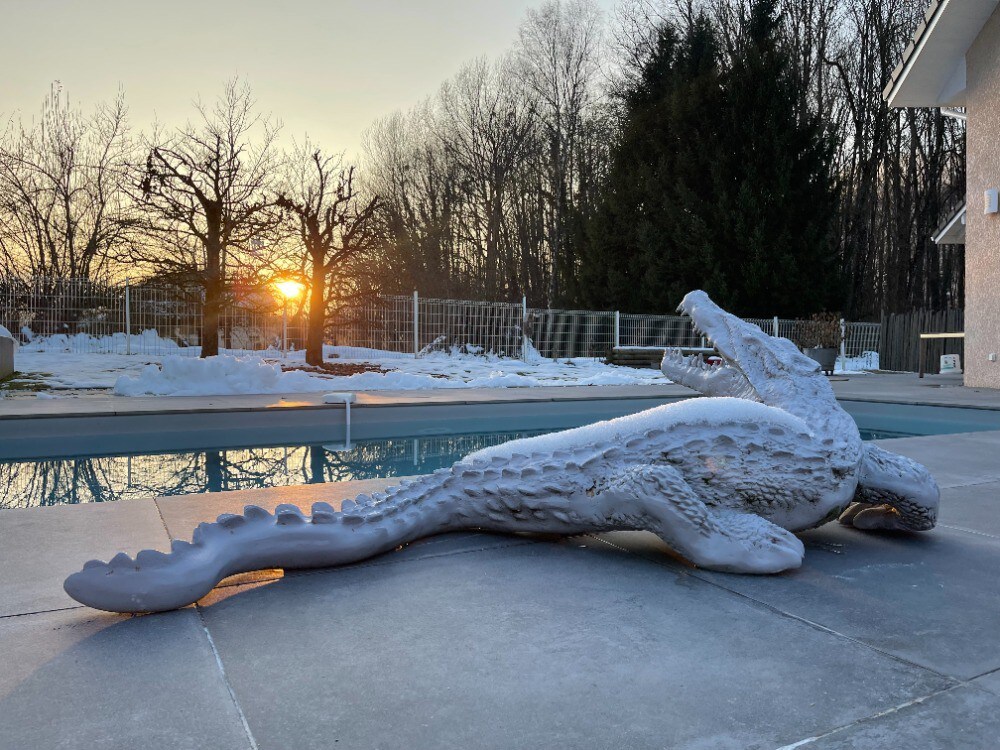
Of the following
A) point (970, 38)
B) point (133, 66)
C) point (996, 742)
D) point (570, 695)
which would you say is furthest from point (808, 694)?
point (970, 38)

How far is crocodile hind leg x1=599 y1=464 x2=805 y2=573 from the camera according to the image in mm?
2051

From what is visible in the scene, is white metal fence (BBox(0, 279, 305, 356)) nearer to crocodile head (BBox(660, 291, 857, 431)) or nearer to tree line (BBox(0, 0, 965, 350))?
tree line (BBox(0, 0, 965, 350))

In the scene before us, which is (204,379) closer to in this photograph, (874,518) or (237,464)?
(237,464)

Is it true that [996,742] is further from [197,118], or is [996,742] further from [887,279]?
[887,279]

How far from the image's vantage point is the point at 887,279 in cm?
2466

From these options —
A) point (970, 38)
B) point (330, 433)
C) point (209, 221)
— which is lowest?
point (330, 433)

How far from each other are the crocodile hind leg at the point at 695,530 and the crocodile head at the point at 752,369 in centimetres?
56

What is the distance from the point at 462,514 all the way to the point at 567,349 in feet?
51.3

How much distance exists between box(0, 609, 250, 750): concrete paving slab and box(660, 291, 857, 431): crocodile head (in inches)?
79.3

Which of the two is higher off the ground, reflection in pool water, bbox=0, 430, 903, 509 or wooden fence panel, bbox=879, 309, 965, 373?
wooden fence panel, bbox=879, 309, 965, 373

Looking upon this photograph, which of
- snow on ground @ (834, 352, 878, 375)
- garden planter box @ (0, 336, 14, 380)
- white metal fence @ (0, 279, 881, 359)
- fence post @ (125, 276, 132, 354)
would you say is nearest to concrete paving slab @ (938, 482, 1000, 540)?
garden planter box @ (0, 336, 14, 380)

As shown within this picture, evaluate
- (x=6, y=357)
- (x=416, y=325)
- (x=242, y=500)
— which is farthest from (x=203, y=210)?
(x=242, y=500)

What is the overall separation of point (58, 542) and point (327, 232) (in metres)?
10.5

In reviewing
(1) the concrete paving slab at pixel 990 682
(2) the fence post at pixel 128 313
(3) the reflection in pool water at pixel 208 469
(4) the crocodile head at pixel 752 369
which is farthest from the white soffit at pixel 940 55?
(2) the fence post at pixel 128 313
